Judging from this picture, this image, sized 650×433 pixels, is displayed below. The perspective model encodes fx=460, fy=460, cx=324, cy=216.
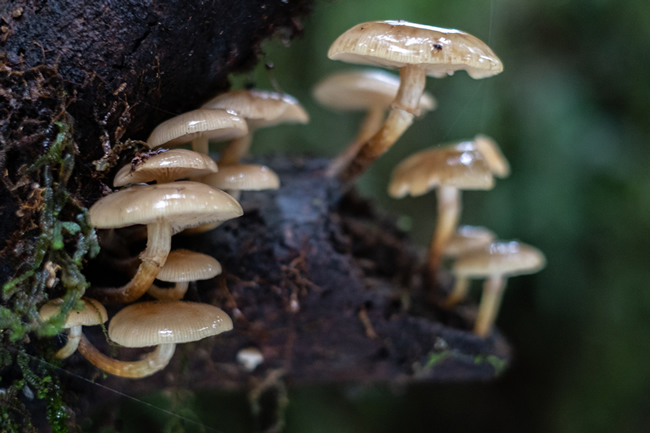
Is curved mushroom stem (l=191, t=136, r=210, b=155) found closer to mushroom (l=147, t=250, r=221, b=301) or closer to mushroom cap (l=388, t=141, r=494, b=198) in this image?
mushroom (l=147, t=250, r=221, b=301)

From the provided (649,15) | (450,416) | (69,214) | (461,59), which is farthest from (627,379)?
(69,214)

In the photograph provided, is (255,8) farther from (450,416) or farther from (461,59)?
(450,416)

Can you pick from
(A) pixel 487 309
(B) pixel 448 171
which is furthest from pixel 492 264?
(B) pixel 448 171

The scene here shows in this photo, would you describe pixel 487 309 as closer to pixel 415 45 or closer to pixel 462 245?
pixel 462 245

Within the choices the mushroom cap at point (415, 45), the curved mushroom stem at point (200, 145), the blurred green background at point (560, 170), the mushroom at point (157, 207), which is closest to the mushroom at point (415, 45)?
the mushroom cap at point (415, 45)

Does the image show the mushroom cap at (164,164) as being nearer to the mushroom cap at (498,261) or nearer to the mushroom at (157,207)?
the mushroom at (157,207)
